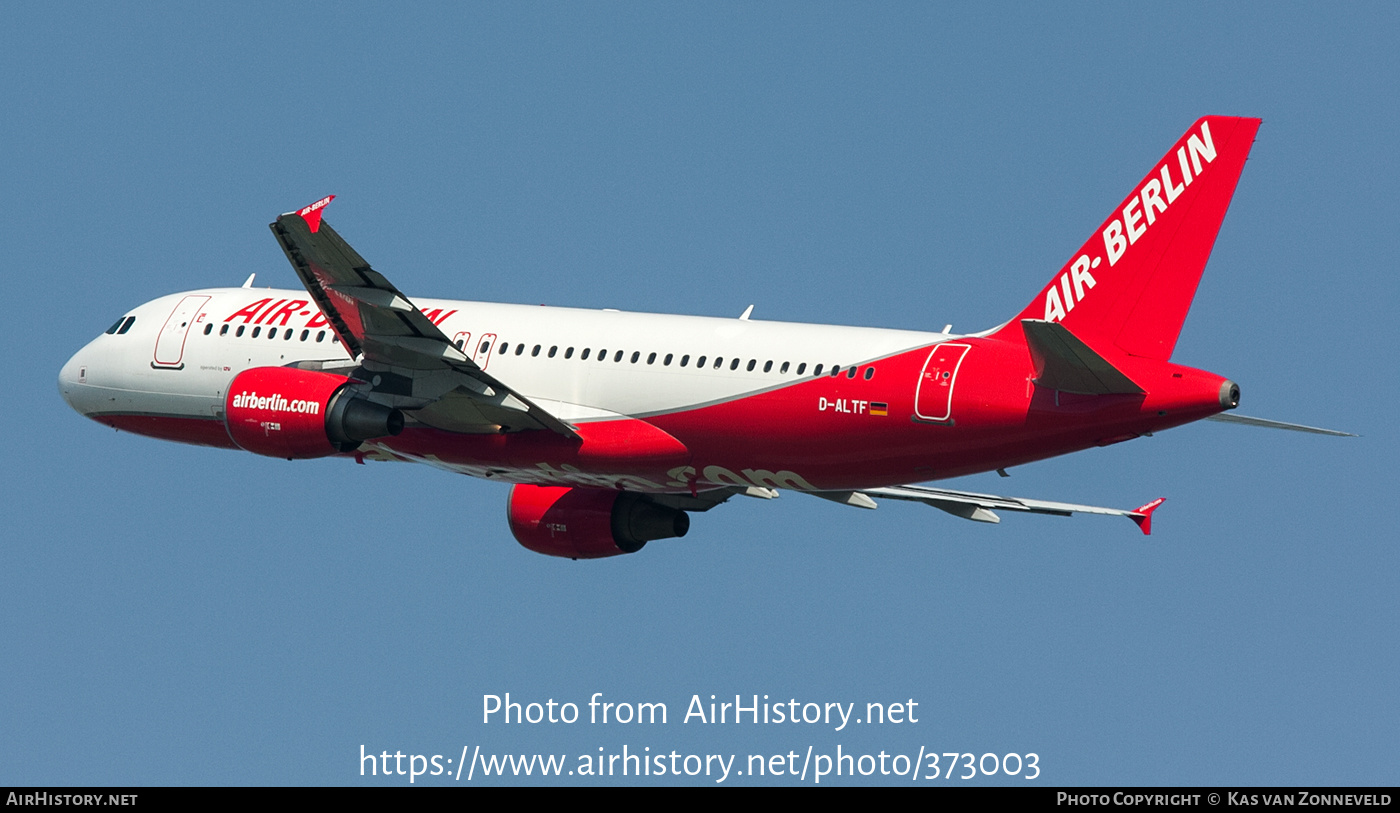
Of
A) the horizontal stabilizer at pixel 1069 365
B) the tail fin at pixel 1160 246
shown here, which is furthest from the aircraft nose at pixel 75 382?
the tail fin at pixel 1160 246

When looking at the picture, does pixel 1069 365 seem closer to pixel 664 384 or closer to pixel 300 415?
pixel 664 384

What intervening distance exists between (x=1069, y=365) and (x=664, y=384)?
8.82 m

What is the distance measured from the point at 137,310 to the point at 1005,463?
A: 2065 cm

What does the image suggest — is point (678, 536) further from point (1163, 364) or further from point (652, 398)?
point (1163, 364)

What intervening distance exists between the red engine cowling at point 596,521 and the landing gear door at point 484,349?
4.74 m

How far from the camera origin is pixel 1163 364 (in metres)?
35.3

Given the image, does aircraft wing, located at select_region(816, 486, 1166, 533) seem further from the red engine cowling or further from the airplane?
the red engine cowling

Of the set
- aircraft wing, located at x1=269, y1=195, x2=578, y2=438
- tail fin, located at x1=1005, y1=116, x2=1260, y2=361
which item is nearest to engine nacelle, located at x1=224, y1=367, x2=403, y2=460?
aircraft wing, located at x1=269, y1=195, x2=578, y2=438

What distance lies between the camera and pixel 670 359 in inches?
1606

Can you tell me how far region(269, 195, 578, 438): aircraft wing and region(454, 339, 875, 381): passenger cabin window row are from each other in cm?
129

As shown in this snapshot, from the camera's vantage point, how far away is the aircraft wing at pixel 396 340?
123ft

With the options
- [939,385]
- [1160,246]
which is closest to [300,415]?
[939,385]

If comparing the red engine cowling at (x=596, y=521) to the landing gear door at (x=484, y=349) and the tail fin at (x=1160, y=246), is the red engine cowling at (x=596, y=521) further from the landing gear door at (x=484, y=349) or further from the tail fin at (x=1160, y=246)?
the tail fin at (x=1160, y=246)

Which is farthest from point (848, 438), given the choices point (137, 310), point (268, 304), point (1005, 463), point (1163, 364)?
point (137, 310)
